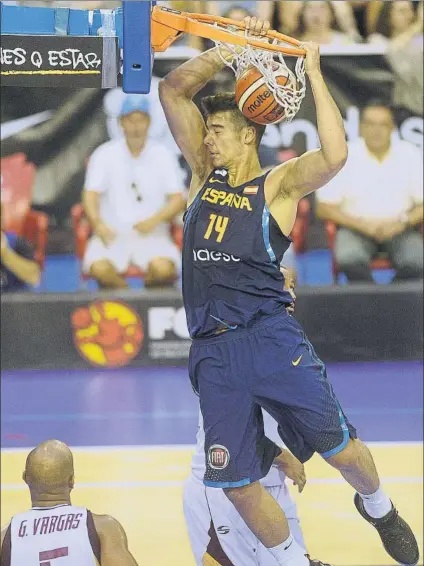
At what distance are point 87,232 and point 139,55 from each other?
5936 mm

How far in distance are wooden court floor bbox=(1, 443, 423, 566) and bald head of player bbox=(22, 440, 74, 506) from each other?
6.29 feet

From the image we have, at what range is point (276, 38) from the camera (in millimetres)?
4910

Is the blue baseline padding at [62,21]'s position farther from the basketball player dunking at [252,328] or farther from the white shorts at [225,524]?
the white shorts at [225,524]

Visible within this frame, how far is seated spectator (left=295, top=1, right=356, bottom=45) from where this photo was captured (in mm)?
10398

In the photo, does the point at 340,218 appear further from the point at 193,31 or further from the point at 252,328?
the point at 193,31

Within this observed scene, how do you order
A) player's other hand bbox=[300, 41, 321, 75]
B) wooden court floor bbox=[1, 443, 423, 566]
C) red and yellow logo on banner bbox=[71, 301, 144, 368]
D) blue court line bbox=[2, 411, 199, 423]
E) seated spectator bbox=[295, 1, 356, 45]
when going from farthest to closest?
1. seated spectator bbox=[295, 1, 356, 45]
2. red and yellow logo on banner bbox=[71, 301, 144, 368]
3. blue court line bbox=[2, 411, 199, 423]
4. wooden court floor bbox=[1, 443, 423, 566]
5. player's other hand bbox=[300, 41, 321, 75]

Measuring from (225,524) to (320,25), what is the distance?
6.32 metres

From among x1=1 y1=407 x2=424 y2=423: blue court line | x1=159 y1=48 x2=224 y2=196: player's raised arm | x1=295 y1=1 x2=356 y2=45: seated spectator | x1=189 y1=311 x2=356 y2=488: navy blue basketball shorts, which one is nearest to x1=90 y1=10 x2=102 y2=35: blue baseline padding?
x1=159 y1=48 x2=224 y2=196: player's raised arm

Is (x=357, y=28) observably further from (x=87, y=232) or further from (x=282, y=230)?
(x=282, y=230)

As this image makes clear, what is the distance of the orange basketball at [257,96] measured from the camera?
5.07 metres

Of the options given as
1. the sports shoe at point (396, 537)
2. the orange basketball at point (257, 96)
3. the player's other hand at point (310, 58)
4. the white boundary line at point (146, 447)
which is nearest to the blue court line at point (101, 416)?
the white boundary line at point (146, 447)

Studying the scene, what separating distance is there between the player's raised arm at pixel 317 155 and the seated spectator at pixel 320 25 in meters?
5.41

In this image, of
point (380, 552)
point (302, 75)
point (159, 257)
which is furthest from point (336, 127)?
point (159, 257)

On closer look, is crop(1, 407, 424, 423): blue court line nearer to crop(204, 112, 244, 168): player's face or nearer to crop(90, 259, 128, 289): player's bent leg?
crop(90, 259, 128, 289): player's bent leg
